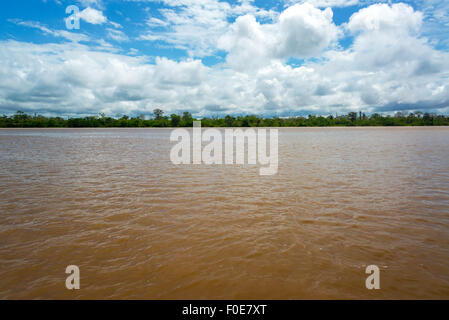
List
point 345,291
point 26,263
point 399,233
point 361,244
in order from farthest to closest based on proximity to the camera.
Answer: point 399,233 < point 361,244 < point 26,263 < point 345,291

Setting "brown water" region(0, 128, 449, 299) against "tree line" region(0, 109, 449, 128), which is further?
"tree line" region(0, 109, 449, 128)

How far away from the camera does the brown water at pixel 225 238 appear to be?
3023mm

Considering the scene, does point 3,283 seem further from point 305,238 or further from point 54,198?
point 305,238

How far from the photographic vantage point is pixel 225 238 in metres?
4.27

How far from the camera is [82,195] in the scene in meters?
6.84

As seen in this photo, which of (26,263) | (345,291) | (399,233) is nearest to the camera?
(345,291)

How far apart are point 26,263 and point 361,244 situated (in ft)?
17.2

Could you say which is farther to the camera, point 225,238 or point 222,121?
Answer: point 222,121

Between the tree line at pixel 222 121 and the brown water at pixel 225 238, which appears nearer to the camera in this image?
the brown water at pixel 225 238

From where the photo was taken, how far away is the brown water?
119 inches

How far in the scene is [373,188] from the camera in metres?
7.36
